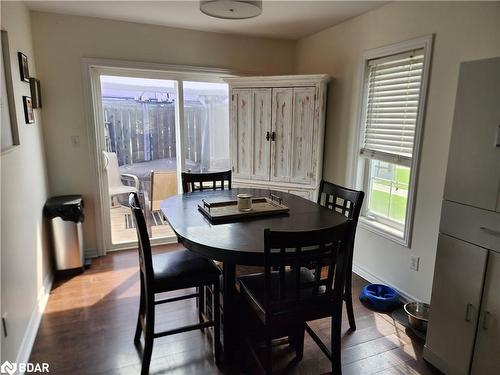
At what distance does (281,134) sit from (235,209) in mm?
1552

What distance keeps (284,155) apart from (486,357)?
2358 mm

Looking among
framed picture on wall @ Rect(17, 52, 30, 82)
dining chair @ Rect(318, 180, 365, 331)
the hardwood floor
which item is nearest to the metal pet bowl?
the hardwood floor

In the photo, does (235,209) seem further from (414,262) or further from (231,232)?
(414,262)

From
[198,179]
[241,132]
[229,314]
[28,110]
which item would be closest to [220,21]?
[241,132]

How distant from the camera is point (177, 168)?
3910 millimetres

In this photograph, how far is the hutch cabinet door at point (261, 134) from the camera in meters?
3.50

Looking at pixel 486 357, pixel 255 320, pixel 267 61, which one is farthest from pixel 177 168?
pixel 486 357

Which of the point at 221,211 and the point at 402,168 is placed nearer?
the point at 221,211

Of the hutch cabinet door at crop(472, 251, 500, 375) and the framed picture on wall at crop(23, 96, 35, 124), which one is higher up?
the framed picture on wall at crop(23, 96, 35, 124)

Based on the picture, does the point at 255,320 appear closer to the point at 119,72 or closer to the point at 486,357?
the point at 486,357

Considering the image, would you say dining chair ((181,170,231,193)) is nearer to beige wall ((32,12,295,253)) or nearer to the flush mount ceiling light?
beige wall ((32,12,295,253))

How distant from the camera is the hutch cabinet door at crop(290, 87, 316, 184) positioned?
3320 mm

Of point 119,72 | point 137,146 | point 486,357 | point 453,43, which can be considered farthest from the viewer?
point 137,146

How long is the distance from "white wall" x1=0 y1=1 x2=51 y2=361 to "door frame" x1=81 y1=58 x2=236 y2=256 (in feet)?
1.44
